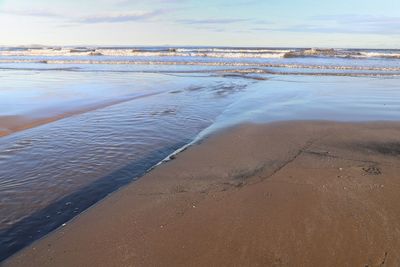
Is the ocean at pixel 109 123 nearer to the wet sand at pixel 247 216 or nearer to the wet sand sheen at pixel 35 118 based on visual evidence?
the wet sand sheen at pixel 35 118

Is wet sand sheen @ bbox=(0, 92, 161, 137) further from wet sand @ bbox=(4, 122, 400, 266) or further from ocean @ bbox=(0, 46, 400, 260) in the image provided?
wet sand @ bbox=(4, 122, 400, 266)

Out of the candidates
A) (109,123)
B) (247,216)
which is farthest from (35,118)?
(247,216)

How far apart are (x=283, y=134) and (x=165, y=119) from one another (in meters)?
3.43

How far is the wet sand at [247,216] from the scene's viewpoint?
139 inches

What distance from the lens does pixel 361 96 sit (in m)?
13.4

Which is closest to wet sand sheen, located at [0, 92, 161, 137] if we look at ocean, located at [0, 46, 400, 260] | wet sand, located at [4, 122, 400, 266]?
ocean, located at [0, 46, 400, 260]

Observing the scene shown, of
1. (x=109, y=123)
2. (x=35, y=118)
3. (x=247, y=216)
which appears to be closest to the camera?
(x=247, y=216)

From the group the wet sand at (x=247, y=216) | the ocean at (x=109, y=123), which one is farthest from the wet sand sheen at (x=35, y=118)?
the wet sand at (x=247, y=216)

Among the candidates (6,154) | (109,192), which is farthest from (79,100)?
(109,192)

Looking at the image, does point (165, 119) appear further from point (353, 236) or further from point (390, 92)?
point (390, 92)

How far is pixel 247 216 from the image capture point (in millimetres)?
4309

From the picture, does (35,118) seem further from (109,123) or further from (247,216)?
(247,216)

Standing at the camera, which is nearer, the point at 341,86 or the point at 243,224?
the point at 243,224

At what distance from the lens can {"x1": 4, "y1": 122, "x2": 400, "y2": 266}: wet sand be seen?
3.54 m
